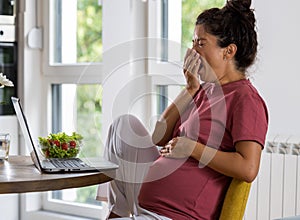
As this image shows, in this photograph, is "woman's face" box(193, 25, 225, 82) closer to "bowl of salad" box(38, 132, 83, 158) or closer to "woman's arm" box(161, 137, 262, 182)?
"woman's arm" box(161, 137, 262, 182)

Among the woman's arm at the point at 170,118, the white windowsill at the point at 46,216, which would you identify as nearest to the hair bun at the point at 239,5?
the woman's arm at the point at 170,118

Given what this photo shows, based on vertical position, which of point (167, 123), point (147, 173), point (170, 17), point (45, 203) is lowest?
point (45, 203)

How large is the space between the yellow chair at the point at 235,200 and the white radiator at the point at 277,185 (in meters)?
0.61

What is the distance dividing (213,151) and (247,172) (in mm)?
135

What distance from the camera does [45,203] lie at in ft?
12.9

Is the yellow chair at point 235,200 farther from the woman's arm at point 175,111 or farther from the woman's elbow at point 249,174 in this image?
the woman's arm at point 175,111

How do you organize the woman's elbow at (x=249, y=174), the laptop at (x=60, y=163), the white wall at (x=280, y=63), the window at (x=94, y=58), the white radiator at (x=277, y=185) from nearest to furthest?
the woman's elbow at (x=249, y=174) → the laptop at (x=60, y=163) → the white radiator at (x=277, y=185) → the white wall at (x=280, y=63) → the window at (x=94, y=58)

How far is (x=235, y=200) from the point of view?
6.61 feet

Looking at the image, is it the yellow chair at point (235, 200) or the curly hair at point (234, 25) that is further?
the curly hair at point (234, 25)

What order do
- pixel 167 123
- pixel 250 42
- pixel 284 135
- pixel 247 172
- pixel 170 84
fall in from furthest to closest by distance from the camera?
pixel 170 84 < pixel 284 135 < pixel 167 123 < pixel 250 42 < pixel 247 172

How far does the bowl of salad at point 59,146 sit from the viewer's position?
92.1 inches

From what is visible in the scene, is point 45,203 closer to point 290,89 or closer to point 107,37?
point 107,37

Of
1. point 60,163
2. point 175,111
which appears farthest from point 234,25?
point 60,163

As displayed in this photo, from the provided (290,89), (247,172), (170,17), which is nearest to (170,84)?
(170,17)
